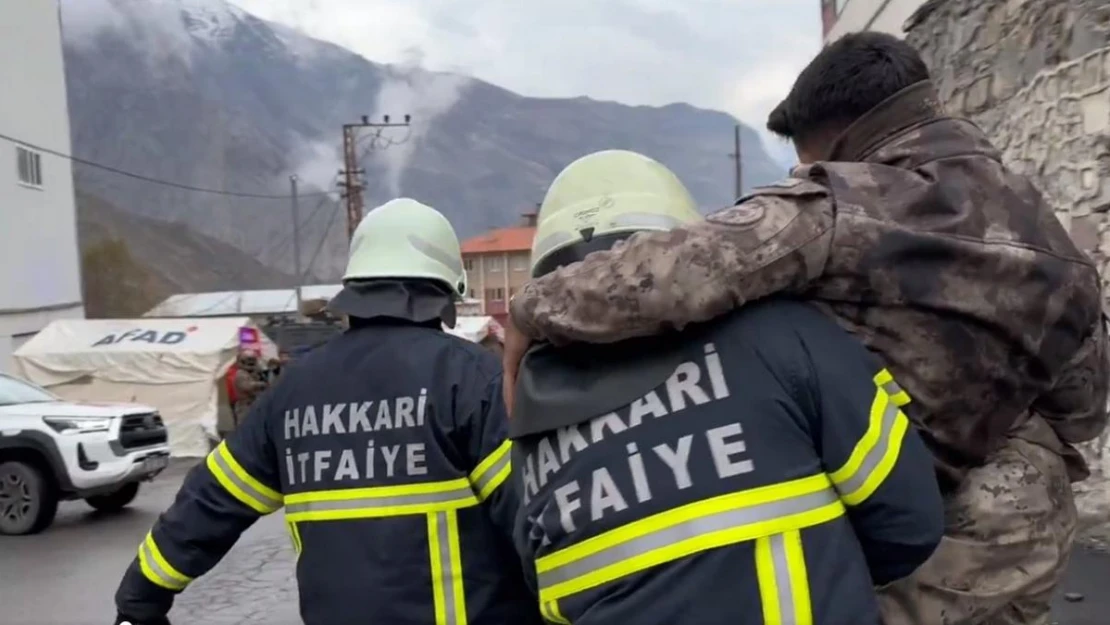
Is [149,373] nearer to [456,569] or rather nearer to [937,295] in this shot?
[456,569]

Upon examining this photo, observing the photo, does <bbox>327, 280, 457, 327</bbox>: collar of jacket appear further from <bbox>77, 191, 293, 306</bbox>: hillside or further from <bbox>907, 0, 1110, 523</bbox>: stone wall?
<bbox>77, 191, 293, 306</bbox>: hillside

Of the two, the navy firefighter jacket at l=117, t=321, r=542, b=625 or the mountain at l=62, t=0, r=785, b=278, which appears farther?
the mountain at l=62, t=0, r=785, b=278

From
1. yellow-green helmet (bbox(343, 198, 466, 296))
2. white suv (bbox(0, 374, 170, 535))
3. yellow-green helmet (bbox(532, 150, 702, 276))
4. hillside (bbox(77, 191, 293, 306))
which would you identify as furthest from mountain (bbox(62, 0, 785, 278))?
yellow-green helmet (bbox(532, 150, 702, 276))

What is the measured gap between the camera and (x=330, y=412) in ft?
7.45

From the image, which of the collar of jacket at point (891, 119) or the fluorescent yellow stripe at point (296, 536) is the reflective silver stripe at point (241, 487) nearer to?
the fluorescent yellow stripe at point (296, 536)

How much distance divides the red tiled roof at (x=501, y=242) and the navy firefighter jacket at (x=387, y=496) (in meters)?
64.1

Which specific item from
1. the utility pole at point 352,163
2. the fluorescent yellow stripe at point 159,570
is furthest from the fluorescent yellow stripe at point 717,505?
the utility pole at point 352,163

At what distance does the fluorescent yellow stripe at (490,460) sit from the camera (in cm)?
218

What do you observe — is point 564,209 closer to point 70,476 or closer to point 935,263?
point 935,263

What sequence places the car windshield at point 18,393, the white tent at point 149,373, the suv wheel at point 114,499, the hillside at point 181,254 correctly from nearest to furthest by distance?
the car windshield at point 18,393, the suv wheel at point 114,499, the white tent at point 149,373, the hillside at point 181,254

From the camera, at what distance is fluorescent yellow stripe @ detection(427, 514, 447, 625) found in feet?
7.11

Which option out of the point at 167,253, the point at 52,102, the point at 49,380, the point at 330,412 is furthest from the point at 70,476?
the point at 167,253

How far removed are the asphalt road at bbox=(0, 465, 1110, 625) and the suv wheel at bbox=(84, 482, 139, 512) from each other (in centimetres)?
50

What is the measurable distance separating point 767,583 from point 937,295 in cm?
43
